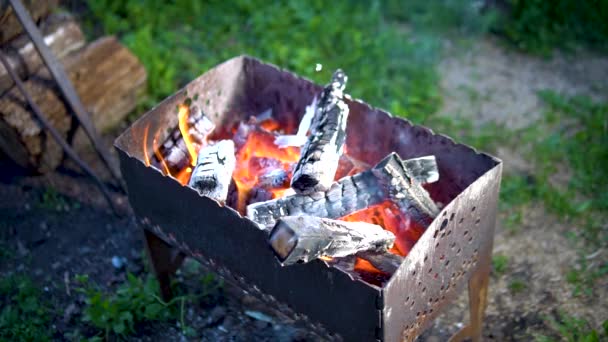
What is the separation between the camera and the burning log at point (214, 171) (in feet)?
8.02

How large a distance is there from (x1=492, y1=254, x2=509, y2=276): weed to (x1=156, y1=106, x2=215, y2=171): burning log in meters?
1.58

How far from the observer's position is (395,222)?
7.97 ft

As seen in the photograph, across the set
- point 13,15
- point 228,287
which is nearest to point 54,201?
point 13,15

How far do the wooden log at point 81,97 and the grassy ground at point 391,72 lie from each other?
209 millimetres

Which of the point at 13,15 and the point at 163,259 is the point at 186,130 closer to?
the point at 163,259

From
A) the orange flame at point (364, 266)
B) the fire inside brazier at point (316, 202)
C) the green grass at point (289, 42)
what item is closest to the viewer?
the fire inside brazier at point (316, 202)

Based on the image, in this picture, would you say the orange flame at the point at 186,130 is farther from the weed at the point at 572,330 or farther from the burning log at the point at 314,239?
the weed at the point at 572,330

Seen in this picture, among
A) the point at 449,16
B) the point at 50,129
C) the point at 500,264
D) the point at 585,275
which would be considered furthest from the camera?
the point at 449,16

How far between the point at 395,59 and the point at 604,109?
4.67 feet

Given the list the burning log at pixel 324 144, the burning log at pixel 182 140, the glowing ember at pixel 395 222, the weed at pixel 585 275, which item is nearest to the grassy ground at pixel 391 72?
the weed at pixel 585 275

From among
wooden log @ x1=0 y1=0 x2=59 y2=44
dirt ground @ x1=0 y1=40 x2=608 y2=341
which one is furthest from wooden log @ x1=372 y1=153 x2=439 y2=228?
wooden log @ x1=0 y1=0 x2=59 y2=44

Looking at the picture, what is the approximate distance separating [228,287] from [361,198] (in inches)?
45.2

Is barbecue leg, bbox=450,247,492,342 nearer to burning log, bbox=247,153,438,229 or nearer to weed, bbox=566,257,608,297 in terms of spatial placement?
burning log, bbox=247,153,438,229

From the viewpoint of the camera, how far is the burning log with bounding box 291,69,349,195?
2330 millimetres
